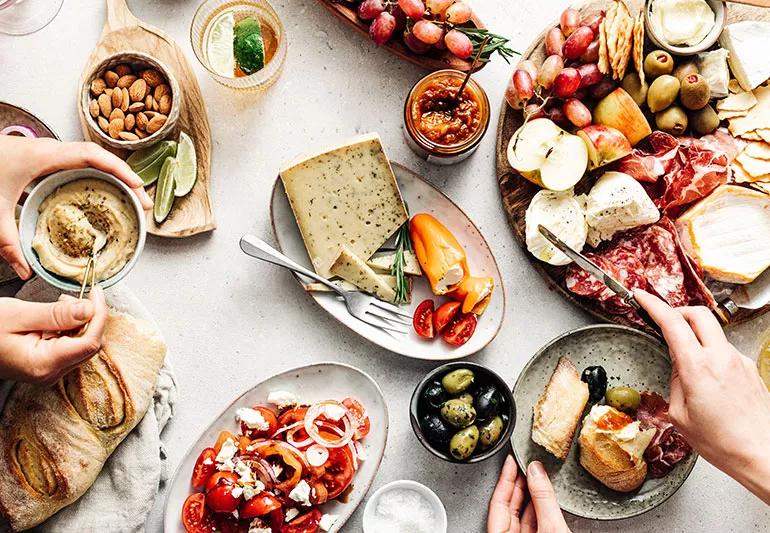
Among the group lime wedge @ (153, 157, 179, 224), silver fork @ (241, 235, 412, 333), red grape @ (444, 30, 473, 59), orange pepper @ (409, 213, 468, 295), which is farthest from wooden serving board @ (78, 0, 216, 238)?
red grape @ (444, 30, 473, 59)

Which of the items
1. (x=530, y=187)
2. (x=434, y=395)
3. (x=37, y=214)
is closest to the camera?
(x=37, y=214)

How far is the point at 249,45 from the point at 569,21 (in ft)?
2.62

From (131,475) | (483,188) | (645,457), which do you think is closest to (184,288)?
(131,475)

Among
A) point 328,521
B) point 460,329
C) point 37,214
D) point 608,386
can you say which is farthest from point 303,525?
point 37,214

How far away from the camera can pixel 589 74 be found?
1950 millimetres

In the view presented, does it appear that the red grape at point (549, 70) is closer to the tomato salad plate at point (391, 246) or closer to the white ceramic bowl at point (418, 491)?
the tomato salad plate at point (391, 246)

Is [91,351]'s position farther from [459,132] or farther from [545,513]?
[545,513]

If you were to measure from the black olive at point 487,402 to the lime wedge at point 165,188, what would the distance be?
3.00 feet

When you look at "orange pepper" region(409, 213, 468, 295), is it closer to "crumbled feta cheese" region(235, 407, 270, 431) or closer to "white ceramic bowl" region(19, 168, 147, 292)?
"crumbled feta cheese" region(235, 407, 270, 431)

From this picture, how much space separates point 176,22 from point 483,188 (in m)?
0.93

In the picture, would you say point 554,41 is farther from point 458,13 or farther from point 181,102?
point 181,102

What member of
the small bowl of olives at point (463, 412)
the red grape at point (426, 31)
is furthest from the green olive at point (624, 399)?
the red grape at point (426, 31)

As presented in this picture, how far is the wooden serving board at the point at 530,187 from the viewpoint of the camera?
6.70ft

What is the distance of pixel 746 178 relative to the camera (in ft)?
6.61
